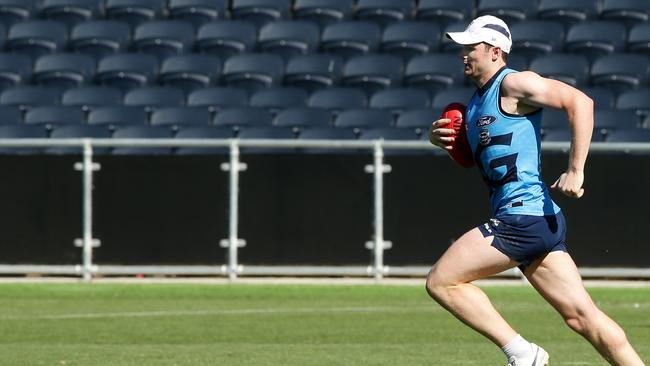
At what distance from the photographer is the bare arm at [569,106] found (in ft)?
23.9

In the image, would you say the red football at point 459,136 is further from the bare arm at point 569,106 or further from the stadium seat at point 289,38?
the stadium seat at point 289,38

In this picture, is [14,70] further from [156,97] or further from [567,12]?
[567,12]

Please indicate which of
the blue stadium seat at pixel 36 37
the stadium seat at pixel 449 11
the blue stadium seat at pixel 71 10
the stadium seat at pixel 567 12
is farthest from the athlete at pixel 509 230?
the blue stadium seat at pixel 71 10

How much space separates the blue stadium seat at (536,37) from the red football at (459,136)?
14.3m

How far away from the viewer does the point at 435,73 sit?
2208 centimetres

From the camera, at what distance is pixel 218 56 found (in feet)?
75.2

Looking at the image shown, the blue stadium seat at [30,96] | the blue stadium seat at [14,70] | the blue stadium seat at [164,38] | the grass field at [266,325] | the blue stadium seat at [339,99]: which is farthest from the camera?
the blue stadium seat at [164,38]

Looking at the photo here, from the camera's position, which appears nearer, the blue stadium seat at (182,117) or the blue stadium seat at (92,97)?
the blue stadium seat at (182,117)

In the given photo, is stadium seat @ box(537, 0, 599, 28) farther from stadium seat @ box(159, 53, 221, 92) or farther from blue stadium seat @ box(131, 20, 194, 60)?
blue stadium seat @ box(131, 20, 194, 60)

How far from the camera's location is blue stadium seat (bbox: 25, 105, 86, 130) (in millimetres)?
21359

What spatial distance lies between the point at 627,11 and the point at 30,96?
8.84 m

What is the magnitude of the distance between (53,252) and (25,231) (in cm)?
40

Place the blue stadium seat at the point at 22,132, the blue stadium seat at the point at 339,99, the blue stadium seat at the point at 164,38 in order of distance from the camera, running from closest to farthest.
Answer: the blue stadium seat at the point at 22,132 < the blue stadium seat at the point at 339,99 < the blue stadium seat at the point at 164,38

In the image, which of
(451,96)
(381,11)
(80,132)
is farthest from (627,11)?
(80,132)
